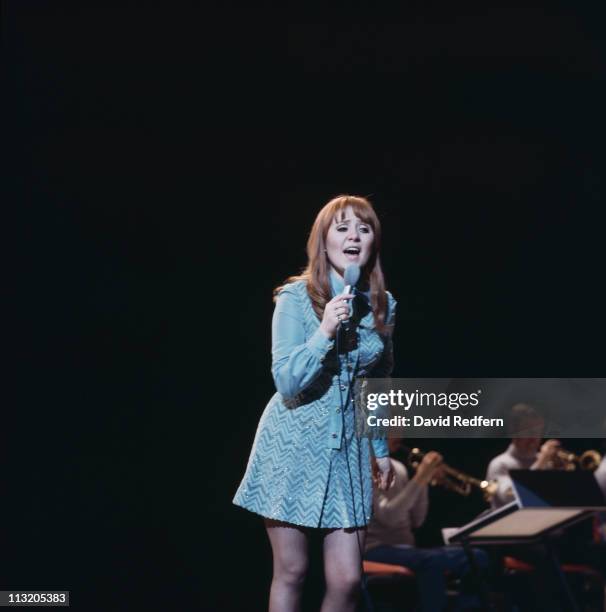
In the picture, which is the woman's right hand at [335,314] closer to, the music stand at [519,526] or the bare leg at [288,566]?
the bare leg at [288,566]

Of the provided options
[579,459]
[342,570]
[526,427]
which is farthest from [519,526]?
[579,459]

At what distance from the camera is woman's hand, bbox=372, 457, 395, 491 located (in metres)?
2.72

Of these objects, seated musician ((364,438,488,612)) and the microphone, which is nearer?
the microphone

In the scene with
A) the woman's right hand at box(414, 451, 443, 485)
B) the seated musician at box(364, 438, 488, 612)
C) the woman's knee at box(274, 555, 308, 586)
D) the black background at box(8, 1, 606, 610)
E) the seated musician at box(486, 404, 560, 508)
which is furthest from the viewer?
the woman's right hand at box(414, 451, 443, 485)

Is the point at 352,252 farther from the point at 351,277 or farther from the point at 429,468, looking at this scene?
the point at 429,468

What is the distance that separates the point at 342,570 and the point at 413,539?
101 inches

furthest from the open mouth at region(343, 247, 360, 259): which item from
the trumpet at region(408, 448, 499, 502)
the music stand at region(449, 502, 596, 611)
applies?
the trumpet at region(408, 448, 499, 502)

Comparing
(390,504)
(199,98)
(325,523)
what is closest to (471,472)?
(390,504)

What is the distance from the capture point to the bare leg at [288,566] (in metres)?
2.52

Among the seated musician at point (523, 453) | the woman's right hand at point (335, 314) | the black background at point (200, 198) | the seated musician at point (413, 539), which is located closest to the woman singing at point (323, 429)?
the woman's right hand at point (335, 314)

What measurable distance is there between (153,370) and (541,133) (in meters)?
2.17

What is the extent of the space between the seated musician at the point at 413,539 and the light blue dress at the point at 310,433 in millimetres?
1977

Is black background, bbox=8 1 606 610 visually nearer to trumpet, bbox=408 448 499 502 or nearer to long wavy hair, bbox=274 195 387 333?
trumpet, bbox=408 448 499 502

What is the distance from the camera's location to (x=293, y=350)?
8.29 ft
